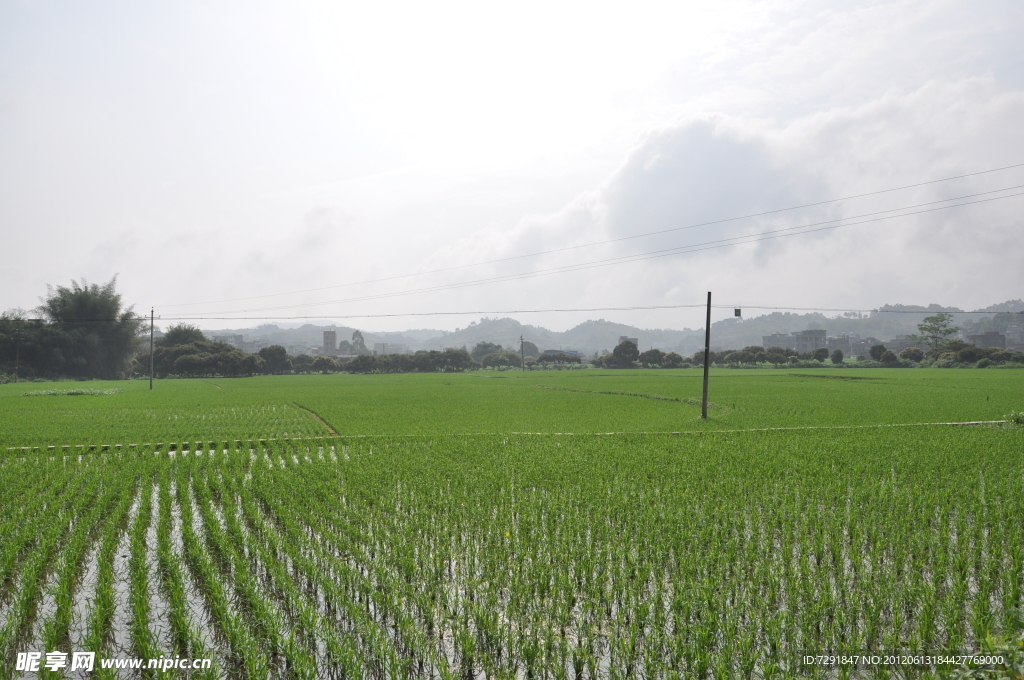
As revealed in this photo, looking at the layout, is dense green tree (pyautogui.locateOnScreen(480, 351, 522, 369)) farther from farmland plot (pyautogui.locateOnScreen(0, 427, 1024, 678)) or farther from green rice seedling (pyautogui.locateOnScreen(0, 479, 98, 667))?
green rice seedling (pyautogui.locateOnScreen(0, 479, 98, 667))

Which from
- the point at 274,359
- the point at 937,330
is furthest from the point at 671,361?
the point at 274,359

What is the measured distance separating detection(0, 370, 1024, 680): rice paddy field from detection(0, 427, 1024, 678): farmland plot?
4cm

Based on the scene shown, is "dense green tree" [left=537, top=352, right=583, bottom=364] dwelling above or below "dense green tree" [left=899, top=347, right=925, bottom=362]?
below

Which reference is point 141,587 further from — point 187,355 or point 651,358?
point 651,358

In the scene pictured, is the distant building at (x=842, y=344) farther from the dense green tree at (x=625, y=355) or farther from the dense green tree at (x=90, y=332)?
the dense green tree at (x=90, y=332)

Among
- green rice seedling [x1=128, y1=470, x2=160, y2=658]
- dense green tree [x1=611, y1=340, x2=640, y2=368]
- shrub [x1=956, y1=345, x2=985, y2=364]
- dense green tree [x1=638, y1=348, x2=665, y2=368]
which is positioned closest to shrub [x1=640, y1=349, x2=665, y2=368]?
dense green tree [x1=638, y1=348, x2=665, y2=368]

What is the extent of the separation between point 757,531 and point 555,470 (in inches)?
197

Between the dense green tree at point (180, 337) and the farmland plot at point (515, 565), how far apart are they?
7376 cm

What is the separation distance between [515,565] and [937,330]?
10873 cm

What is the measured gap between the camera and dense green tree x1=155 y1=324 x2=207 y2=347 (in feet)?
258

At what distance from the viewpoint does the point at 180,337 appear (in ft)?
259

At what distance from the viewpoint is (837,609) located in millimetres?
5250

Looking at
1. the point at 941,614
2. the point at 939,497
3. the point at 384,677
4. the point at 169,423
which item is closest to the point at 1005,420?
the point at 939,497

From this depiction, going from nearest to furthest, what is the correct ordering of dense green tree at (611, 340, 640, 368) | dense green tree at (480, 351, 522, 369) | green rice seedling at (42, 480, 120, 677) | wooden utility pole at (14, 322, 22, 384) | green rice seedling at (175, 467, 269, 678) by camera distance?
green rice seedling at (175, 467, 269, 678), green rice seedling at (42, 480, 120, 677), wooden utility pole at (14, 322, 22, 384), dense green tree at (611, 340, 640, 368), dense green tree at (480, 351, 522, 369)
